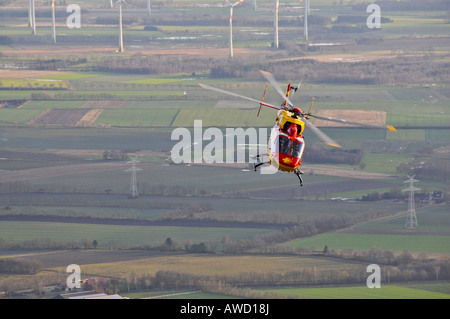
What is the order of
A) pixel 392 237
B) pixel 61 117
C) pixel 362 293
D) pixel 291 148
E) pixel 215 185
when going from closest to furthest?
1. pixel 291 148
2. pixel 362 293
3. pixel 392 237
4. pixel 215 185
5. pixel 61 117

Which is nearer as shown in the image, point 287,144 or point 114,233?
point 287,144

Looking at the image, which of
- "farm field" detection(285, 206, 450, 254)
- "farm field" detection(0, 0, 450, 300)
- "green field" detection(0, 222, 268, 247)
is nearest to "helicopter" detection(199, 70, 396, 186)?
"farm field" detection(0, 0, 450, 300)

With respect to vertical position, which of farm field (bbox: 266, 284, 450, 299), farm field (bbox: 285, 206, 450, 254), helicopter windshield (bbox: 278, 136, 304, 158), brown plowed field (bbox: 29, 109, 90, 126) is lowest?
farm field (bbox: 266, 284, 450, 299)

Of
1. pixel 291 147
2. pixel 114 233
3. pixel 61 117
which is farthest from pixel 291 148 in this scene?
pixel 61 117

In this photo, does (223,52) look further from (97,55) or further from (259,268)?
(259,268)

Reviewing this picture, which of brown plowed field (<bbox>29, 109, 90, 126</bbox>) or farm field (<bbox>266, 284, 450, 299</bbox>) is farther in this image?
brown plowed field (<bbox>29, 109, 90, 126</bbox>)

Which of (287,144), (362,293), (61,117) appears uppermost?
(287,144)

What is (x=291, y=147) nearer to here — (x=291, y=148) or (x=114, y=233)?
(x=291, y=148)

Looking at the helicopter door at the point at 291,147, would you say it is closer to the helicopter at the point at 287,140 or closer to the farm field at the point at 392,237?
the helicopter at the point at 287,140

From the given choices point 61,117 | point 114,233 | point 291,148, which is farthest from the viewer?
point 61,117

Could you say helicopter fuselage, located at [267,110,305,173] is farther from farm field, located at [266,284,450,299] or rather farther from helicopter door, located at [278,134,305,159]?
farm field, located at [266,284,450,299]
